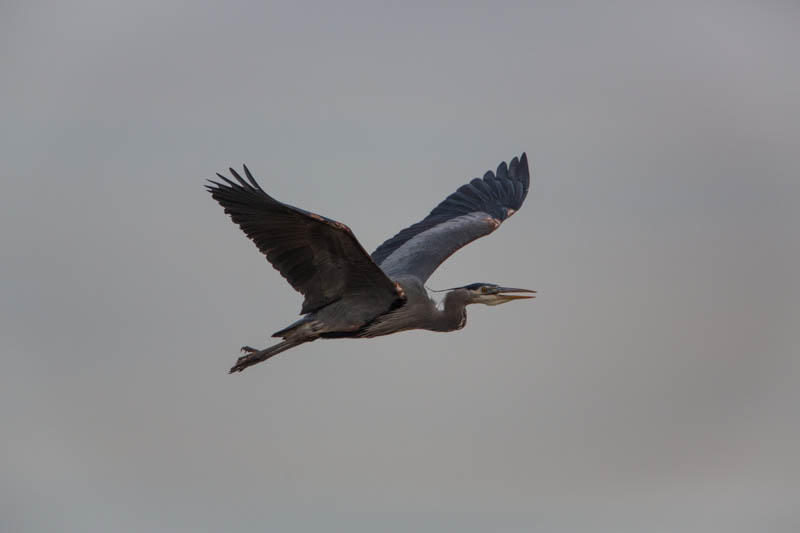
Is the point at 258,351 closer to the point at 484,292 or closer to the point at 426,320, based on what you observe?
the point at 426,320

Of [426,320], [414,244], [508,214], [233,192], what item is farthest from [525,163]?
[233,192]

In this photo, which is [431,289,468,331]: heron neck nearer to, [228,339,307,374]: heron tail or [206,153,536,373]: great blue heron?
[206,153,536,373]: great blue heron

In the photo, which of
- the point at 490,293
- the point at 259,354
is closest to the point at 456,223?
the point at 490,293

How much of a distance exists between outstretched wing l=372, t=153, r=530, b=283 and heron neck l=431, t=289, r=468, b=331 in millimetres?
433

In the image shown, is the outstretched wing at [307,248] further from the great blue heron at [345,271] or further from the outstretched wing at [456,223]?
the outstretched wing at [456,223]

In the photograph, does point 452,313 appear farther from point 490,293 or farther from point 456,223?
point 456,223

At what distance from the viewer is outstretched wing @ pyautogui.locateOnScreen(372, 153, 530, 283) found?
13.2 m

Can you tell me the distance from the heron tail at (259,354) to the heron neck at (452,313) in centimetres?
154

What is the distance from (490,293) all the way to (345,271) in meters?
2.32

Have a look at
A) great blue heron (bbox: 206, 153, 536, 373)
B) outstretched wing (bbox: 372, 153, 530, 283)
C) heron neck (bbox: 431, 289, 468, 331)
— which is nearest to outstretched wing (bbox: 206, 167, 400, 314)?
great blue heron (bbox: 206, 153, 536, 373)

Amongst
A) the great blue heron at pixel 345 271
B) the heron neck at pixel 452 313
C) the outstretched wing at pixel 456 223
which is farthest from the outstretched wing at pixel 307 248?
the outstretched wing at pixel 456 223

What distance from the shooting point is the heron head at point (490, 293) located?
12.7 meters

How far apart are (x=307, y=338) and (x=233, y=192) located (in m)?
2.05

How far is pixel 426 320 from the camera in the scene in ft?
40.2
